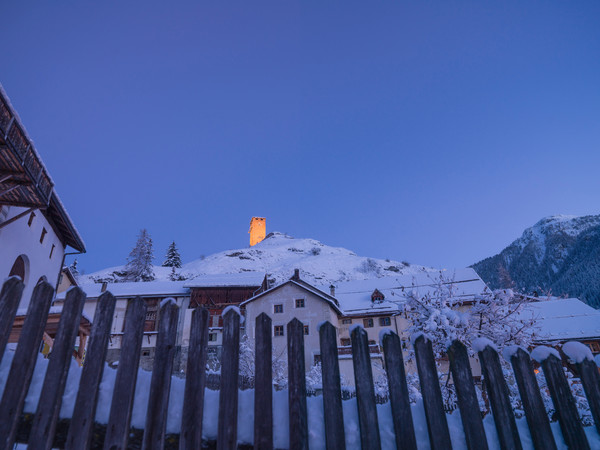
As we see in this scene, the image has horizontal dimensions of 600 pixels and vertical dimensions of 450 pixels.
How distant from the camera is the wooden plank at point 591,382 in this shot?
2.30m

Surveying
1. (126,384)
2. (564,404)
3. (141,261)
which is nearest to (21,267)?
(126,384)

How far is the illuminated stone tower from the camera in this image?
6171 inches

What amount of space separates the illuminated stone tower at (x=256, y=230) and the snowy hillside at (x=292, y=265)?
14352mm

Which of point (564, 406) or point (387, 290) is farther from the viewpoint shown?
point (387, 290)

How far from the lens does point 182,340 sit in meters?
35.6

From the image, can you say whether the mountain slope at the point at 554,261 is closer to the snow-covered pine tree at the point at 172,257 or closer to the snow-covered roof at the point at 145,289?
the snow-covered roof at the point at 145,289

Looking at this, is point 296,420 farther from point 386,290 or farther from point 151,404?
point 386,290

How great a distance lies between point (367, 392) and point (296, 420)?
1.71 ft

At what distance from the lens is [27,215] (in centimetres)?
1712

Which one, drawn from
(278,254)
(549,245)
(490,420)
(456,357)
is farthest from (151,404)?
(549,245)

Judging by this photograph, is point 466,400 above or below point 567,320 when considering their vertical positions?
below

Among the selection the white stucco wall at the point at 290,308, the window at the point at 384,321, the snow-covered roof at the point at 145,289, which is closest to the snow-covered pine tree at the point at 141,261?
the snow-covered roof at the point at 145,289

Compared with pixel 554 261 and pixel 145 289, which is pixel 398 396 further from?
pixel 554 261

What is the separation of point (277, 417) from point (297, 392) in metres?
0.21
